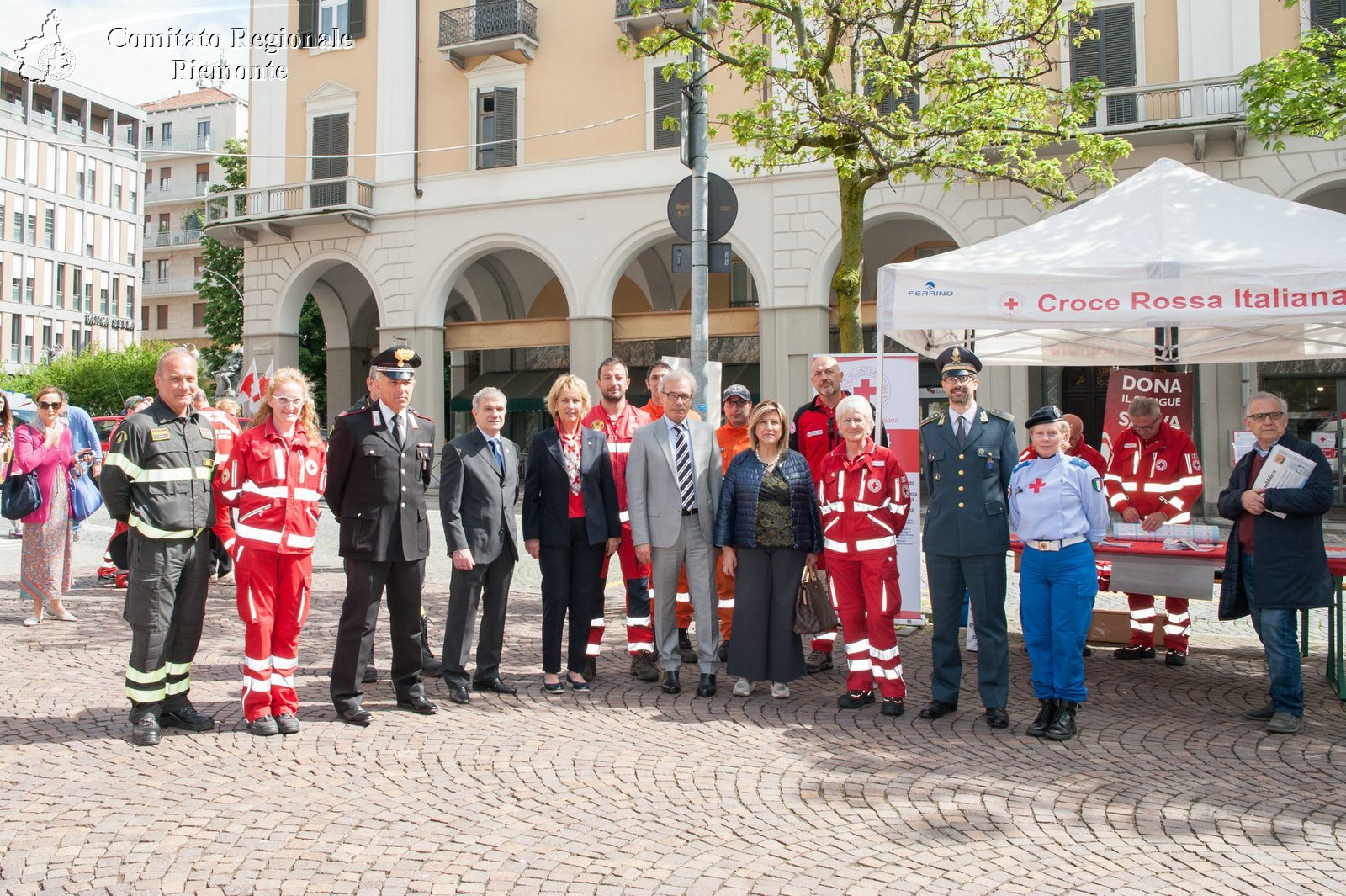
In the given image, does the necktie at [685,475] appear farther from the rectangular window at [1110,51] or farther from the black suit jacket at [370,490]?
the rectangular window at [1110,51]

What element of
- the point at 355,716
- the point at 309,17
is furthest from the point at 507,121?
the point at 355,716

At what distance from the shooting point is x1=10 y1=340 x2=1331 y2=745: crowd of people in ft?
19.1

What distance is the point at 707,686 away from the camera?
6.76 metres

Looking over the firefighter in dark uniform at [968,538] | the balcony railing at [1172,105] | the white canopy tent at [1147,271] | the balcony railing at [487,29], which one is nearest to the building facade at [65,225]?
the balcony railing at [487,29]

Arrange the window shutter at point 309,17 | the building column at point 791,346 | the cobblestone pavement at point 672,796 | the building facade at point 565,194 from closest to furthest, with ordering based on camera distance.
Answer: the cobblestone pavement at point 672,796, the building facade at point 565,194, the building column at point 791,346, the window shutter at point 309,17

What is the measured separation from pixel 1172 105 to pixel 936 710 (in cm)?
1683

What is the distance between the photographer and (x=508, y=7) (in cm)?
2406

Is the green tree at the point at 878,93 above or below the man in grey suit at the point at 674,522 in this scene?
above

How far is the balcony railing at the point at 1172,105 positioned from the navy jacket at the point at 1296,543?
1456 cm

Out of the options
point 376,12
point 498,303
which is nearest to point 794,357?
point 498,303

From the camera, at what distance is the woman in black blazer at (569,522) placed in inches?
269

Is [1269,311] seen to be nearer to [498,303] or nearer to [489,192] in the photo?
[489,192]

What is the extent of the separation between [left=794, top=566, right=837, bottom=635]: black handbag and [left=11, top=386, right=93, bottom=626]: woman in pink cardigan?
21.3ft

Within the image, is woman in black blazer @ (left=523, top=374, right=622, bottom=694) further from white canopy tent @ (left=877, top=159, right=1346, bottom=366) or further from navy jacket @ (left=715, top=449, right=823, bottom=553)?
white canopy tent @ (left=877, top=159, right=1346, bottom=366)
